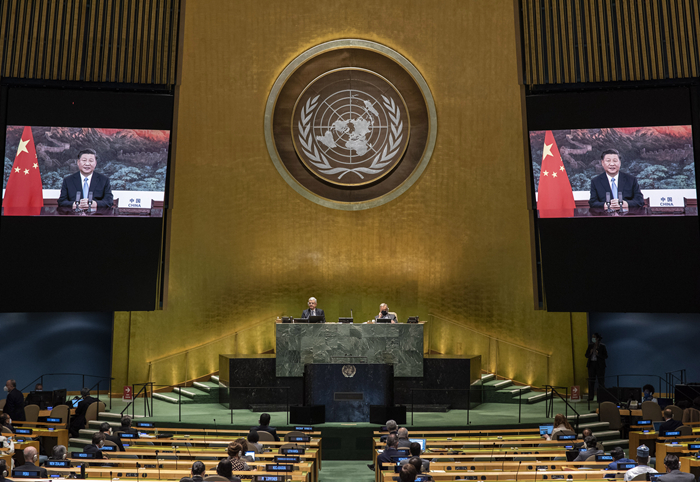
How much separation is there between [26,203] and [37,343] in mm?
2968

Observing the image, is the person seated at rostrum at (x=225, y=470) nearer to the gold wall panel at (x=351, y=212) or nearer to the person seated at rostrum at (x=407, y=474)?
the person seated at rostrum at (x=407, y=474)

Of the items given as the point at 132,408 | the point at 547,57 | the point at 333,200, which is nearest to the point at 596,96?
the point at 547,57

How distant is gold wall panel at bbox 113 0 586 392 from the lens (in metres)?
14.8

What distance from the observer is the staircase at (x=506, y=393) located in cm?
1376

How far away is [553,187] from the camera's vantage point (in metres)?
13.8

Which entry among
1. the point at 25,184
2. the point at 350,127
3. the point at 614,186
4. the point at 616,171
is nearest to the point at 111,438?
the point at 25,184

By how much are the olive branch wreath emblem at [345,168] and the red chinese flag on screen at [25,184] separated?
16.4 feet

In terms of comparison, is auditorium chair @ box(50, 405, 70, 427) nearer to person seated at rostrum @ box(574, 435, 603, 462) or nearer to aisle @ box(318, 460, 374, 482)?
aisle @ box(318, 460, 374, 482)

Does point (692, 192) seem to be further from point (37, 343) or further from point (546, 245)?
point (37, 343)

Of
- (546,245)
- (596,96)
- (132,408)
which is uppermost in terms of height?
(596,96)

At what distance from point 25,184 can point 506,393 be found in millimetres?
9467

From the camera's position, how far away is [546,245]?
13617 millimetres

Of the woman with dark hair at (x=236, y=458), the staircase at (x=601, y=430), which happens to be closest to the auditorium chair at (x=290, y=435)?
the woman with dark hair at (x=236, y=458)

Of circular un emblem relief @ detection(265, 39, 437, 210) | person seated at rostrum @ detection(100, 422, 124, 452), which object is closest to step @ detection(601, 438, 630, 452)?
circular un emblem relief @ detection(265, 39, 437, 210)
